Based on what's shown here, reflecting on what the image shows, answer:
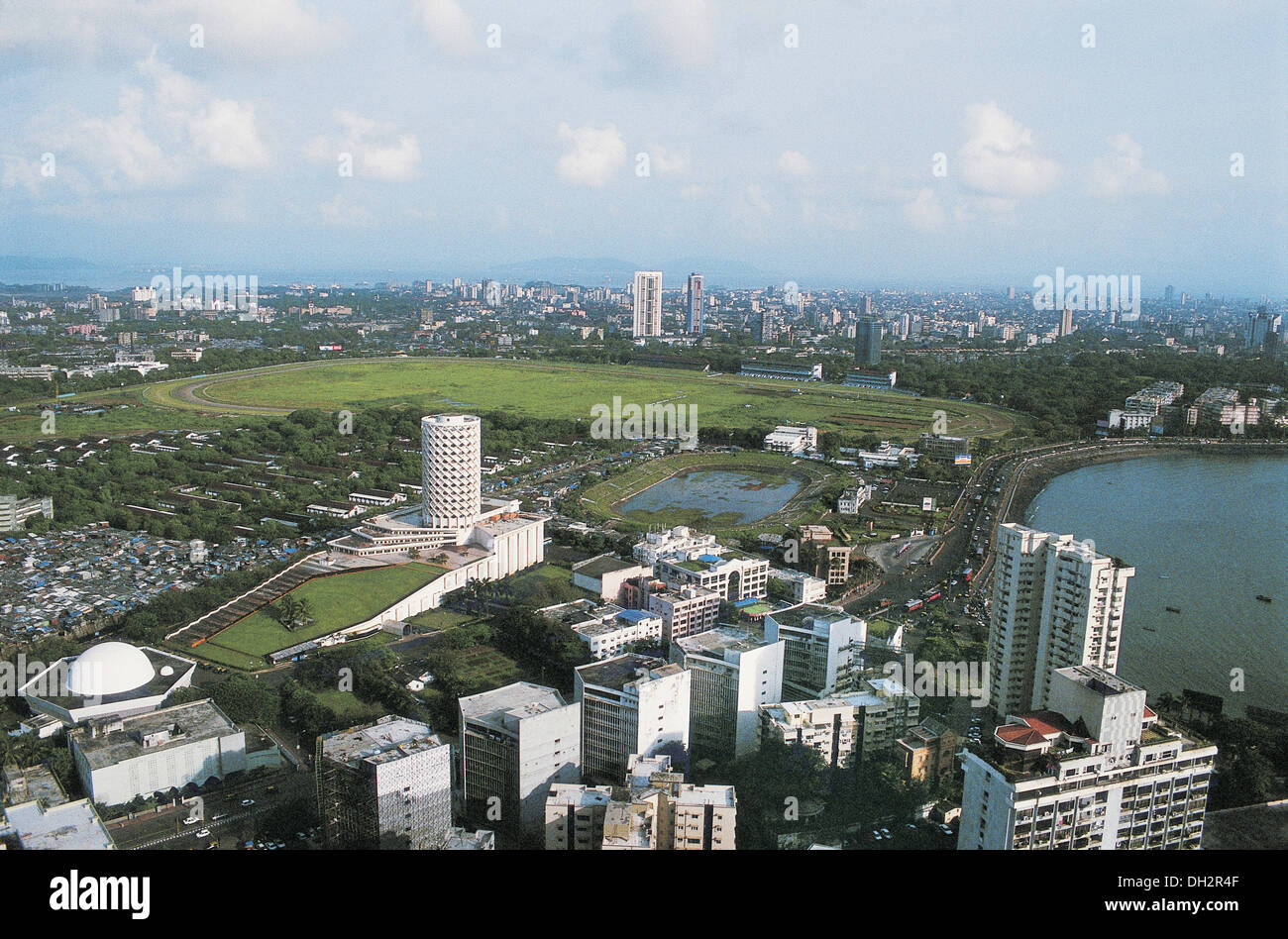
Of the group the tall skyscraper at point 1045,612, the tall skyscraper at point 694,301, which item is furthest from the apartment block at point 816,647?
the tall skyscraper at point 694,301

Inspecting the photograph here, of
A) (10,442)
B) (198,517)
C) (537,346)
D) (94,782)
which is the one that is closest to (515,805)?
(94,782)

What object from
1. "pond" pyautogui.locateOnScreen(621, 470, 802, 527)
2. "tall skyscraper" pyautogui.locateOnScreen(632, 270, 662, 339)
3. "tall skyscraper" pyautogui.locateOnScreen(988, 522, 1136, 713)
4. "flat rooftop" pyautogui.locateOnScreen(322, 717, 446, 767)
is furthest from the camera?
"tall skyscraper" pyautogui.locateOnScreen(632, 270, 662, 339)

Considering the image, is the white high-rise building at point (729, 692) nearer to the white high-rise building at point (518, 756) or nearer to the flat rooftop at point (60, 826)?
the white high-rise building at point (518, 756)

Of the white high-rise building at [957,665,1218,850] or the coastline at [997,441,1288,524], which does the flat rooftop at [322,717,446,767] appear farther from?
the coastline at [997,441,1288,524]

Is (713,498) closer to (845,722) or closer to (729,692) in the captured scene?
(729,692)

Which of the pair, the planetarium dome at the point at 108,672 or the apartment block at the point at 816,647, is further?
the apartment block at the point at 816,647

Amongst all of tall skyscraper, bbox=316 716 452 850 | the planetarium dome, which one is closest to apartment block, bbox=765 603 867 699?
tall skyscraper, bbox=316 716 452 850

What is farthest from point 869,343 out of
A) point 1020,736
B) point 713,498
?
point 1020,736
